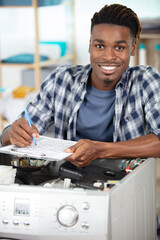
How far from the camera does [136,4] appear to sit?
133 inches

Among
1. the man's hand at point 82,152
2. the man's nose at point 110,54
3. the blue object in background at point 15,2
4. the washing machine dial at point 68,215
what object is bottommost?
the washing machine dial at point 68,215

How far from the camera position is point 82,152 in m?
1.20

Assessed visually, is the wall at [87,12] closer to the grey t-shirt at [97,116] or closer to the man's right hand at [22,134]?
the grey t-shirt at [97,116]

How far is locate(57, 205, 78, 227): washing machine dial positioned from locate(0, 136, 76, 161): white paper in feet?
0.56

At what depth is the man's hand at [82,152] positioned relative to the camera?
1190 millimetres

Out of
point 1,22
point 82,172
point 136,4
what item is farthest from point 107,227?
point 1,22

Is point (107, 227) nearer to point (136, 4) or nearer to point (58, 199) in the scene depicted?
point (58, 199)

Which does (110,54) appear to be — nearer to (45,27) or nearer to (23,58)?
(23,58)

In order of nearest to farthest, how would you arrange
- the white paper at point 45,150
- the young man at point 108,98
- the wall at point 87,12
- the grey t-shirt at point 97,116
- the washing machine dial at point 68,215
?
the washing machine dial at point 68,215, the white paper at point 45,150, the young man at point 108,98, the grey t-shirt at point 97,116, the wall at point 87,12

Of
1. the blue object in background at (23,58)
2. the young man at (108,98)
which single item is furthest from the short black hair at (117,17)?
the blue object in background at (23,58)

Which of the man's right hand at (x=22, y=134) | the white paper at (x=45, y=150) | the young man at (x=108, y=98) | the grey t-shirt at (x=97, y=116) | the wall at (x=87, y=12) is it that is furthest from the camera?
the wall at (x=87, y=12)

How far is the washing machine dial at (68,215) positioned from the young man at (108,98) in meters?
0.41

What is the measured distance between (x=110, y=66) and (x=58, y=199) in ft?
2.26

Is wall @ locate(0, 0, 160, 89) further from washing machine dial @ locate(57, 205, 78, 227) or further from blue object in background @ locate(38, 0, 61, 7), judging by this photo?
washing machine dial @ locate(57, 205, 78, 227)
